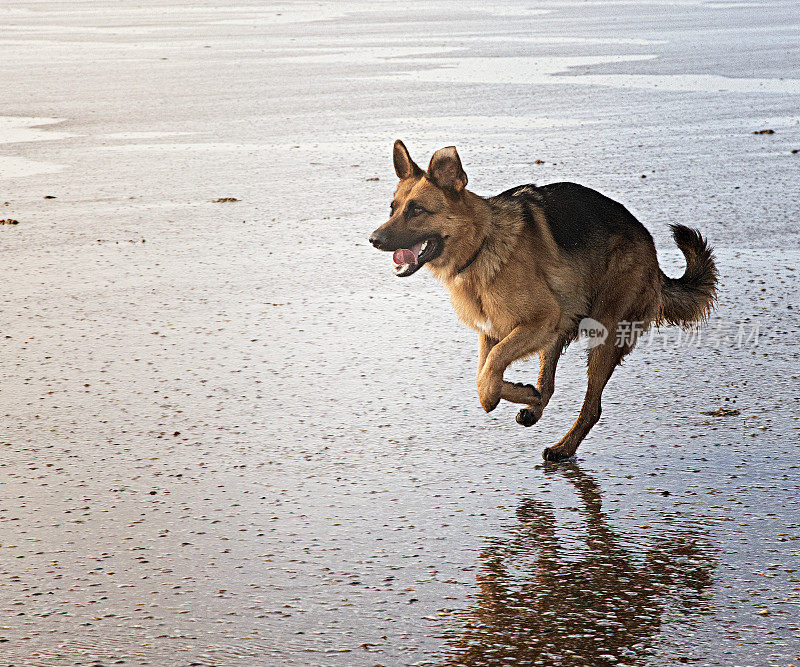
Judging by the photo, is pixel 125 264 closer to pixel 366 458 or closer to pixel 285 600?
pixel 366 458

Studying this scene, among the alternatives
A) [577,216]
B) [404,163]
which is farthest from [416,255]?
[577,216]

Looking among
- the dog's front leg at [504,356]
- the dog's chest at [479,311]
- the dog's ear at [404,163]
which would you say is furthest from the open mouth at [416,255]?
the dog's front leg at [504,356]

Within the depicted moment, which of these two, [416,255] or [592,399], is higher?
[416,255]

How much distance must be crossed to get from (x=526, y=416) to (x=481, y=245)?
820 millimetres

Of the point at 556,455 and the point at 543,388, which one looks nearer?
the point at 556,455

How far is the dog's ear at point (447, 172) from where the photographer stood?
5.00m

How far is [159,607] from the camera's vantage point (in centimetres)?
376

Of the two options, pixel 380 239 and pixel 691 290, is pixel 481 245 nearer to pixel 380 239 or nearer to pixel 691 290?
pixel 380 239

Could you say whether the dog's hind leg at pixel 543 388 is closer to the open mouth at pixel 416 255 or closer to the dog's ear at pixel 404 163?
the open mouth at pixel 416 255

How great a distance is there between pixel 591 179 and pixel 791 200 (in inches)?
76.7

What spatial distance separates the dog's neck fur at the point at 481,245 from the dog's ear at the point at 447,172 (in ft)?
0.26

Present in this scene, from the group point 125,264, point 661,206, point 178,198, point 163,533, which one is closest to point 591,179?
point 661,206

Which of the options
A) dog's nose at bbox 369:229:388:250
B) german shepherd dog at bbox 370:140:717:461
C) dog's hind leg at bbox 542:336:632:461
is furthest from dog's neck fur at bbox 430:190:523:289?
dog's hind leg at bbox 542:336:632:461

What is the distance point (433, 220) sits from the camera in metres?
5.05
